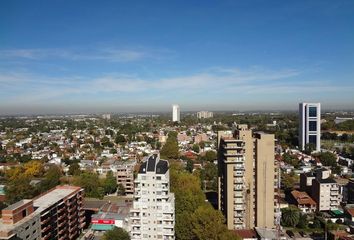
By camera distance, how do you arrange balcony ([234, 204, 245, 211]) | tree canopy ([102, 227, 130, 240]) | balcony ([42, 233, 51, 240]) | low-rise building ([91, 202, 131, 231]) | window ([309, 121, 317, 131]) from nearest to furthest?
balcony ([42, 233, 51, 240]) < tree canopy ([102, 227, 130, 240]) < balcony ([234, 204, 245, 211]) < low-rise building ([91, 202, 131, 231]) < window ([309, 121, 317, 131])

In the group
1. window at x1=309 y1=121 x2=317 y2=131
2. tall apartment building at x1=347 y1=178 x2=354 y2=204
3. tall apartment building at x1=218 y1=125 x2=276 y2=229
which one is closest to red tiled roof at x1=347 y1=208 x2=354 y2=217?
tall apartment building at x1=347 y1=178 x2=354 y2=204

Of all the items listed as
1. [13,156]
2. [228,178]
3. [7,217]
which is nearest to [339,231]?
[228,178]

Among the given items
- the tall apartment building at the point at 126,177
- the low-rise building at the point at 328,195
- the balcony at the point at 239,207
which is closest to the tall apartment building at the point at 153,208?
the balcony at the point at 239,207

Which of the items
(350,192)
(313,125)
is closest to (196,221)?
(350,192)

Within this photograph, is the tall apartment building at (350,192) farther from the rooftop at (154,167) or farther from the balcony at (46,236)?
the balcony at (46,236)

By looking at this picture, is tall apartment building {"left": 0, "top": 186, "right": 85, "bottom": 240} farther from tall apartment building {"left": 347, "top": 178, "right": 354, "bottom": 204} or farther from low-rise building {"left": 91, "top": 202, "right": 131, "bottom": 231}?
tall apartment building {"left": 347, "top": 178, "right": 354, "bottom": 204}

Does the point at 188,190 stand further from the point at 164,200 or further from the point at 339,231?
the point at 339,231
